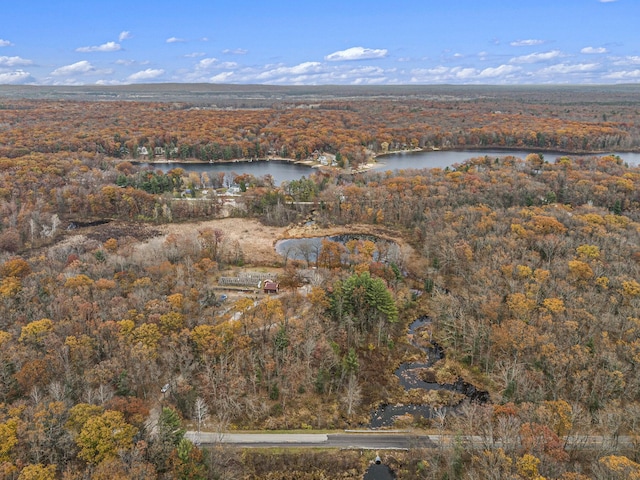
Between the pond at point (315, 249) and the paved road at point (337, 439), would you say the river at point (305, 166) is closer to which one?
the pond at point (315, 249)

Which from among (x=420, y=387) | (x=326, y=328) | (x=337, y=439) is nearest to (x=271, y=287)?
(x=326, y=328)

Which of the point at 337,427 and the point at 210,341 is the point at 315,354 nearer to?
the point at 337,427

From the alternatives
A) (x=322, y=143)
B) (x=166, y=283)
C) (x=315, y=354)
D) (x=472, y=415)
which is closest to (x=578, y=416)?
(x=472, y=415)

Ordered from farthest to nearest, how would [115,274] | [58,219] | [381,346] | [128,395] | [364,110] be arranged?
[364,110] → [58,219] → [115,274] → [381,346] → [128,395]

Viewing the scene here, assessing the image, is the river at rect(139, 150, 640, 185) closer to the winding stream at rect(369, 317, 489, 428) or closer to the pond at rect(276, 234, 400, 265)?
the pond at rect(276, 234, 400, 265)

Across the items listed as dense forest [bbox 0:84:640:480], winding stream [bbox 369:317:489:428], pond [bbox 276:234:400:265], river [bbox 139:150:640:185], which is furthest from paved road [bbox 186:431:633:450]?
river [bbox 139:150:640:185]

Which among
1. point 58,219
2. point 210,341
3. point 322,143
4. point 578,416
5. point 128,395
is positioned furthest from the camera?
point 322,143

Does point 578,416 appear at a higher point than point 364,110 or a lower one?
lower

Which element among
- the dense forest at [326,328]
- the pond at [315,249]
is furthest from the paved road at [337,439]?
the pond at [315,249]
